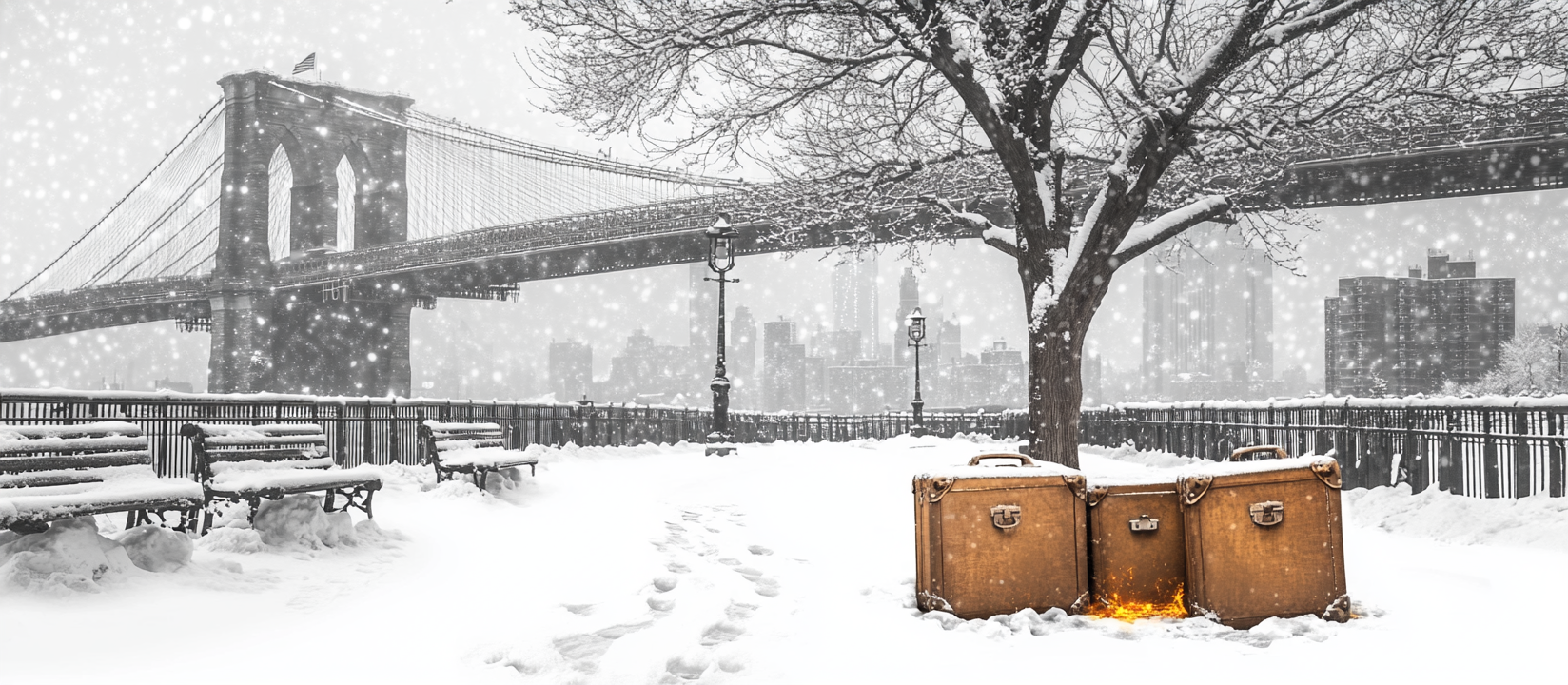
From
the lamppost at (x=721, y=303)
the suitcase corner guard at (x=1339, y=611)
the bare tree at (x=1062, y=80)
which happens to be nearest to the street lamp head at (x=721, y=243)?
the lamppost at (x=721, y=303)

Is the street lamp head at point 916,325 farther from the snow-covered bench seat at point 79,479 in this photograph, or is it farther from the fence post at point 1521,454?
the snow-covered bench seat at point 79,479

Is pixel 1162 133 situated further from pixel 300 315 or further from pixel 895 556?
pixel 300 315

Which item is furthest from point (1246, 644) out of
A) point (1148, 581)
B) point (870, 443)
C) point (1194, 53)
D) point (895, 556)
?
point (870, 443)

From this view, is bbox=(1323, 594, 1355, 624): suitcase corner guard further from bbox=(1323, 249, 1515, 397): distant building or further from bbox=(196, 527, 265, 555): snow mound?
bbox=(1323, 249, 1515, 397): distant building

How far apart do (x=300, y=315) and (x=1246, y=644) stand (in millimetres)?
52389

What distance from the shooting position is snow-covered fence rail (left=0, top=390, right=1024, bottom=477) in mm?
9078

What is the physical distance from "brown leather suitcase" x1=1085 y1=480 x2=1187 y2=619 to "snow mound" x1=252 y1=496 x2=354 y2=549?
15.4ft

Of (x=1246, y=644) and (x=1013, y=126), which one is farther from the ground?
(x=1013, y=126)

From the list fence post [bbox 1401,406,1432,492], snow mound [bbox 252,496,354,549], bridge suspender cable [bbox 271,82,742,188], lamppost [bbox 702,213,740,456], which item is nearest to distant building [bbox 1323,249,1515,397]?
bridge suspender cable [bbox 271,82,742,188]

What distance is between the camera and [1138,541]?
514 centimetres

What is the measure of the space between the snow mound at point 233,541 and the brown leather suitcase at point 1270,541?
5402 mm

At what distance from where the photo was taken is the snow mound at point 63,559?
4.74 meters

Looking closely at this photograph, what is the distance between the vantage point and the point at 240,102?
2026 inches

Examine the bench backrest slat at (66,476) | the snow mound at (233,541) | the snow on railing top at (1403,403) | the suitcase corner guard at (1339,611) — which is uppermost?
the snow on railing top at (1403,403)
